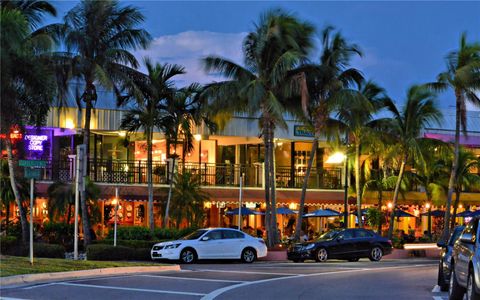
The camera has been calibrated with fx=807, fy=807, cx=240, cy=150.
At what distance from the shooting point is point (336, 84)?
3769cm

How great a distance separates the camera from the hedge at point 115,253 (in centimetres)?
2977

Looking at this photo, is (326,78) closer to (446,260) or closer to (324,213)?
(324,213)

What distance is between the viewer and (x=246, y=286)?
2016cm

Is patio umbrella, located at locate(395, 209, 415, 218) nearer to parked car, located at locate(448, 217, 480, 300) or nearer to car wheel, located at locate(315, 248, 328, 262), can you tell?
car wheel, located at locate(315, 248, 328, 262)

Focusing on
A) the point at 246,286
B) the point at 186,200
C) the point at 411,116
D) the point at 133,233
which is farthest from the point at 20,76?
the point at 411,116

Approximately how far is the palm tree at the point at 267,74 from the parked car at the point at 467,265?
2034 cm

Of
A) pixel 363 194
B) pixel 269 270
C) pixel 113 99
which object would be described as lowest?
pixel 269 270

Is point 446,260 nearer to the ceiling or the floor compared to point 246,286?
nearer to the ceiling

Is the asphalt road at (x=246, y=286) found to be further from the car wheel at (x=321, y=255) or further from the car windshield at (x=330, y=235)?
the car windshield at (x=330, y=235)

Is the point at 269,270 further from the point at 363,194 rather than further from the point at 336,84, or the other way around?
the point at 363,194

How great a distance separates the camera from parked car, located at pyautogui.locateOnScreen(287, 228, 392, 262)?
3306 centimetres

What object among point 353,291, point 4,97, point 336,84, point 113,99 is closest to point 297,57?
point 336,84

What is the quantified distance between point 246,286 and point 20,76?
32.6ft

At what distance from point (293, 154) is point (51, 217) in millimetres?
18016
